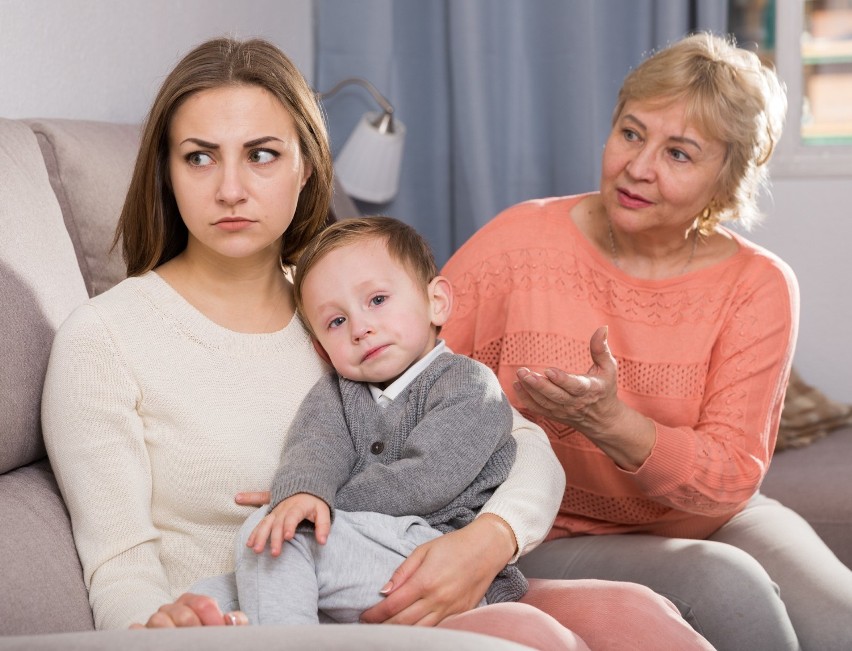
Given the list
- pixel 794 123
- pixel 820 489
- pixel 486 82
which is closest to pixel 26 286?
pixel 820 489

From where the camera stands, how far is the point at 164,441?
128cm

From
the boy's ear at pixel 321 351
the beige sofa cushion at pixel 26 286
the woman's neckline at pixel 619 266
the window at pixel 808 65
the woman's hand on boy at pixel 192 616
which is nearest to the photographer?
the woman's hand on boy at pixel 192 616

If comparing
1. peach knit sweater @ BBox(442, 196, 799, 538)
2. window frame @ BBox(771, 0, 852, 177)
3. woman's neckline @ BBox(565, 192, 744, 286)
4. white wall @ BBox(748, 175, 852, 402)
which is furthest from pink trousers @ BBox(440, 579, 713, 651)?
window frame @ BBox(771, 0, 852, 177)

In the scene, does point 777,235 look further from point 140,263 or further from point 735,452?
point 140,263

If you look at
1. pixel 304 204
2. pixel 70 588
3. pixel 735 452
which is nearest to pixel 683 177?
pixel 735 452

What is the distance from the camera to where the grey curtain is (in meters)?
3.07

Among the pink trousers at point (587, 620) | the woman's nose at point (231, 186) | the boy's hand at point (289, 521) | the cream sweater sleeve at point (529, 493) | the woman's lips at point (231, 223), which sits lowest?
the pink trousers at point (587, 620)

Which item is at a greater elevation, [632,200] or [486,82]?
[486,82]

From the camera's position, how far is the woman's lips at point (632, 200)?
178cm

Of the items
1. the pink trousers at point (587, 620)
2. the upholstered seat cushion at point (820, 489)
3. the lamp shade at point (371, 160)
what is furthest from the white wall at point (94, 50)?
the upholstered seat cushion at point (820, 489)

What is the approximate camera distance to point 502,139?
3199 millimetres

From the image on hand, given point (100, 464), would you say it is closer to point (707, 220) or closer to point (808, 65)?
point (707, 220)

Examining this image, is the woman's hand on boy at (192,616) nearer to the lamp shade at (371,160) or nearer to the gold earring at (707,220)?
the gold earring at (707,220)

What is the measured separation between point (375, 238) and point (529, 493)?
397mm
